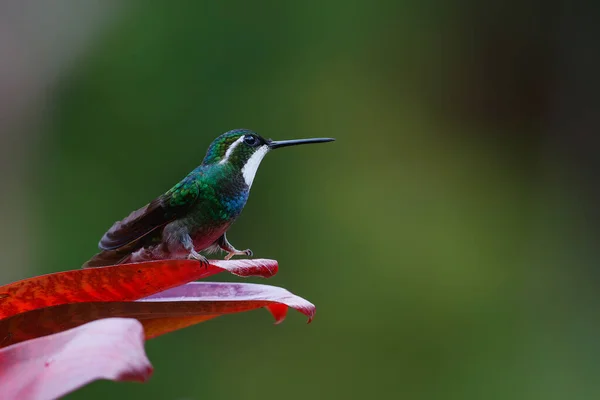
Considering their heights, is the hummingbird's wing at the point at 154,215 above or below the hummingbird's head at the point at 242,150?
below

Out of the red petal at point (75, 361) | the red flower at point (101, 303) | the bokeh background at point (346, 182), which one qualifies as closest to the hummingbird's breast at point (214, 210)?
the red flower at point (101, 303)

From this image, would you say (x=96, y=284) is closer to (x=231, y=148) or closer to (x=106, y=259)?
(x=106, y=259)

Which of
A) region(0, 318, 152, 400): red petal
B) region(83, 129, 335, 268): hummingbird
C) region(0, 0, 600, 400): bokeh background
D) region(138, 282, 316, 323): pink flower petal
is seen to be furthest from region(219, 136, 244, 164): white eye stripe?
region(0, 0, 600, 400): bokeh background

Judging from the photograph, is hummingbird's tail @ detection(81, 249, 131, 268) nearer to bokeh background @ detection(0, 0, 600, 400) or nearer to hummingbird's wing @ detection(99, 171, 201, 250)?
hummingbird's wing @ detection(99, 171, 201, 250)

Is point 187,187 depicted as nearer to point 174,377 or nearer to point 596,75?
point 174,377

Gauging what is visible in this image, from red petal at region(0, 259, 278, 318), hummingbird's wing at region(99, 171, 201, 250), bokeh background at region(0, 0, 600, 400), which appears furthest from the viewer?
bokeh background at region(0, 0, 600, 400)

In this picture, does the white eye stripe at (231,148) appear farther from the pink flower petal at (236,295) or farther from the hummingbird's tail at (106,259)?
the pink flower petal at (236,295)

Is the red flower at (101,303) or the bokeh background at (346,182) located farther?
the bokeh background at (346,182)
